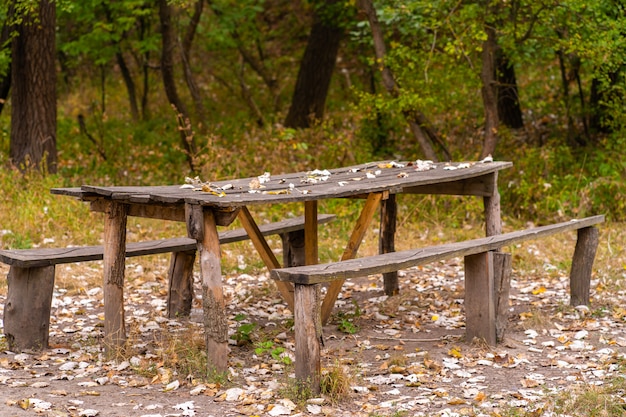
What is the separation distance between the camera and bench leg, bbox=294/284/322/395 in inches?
183

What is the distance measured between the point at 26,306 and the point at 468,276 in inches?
119

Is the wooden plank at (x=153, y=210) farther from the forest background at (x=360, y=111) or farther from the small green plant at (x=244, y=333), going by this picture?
the forest background at (x=360, y=111)

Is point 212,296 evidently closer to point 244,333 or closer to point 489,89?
point 244,333

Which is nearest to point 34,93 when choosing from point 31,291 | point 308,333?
point 31,291

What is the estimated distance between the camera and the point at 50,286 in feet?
18.9

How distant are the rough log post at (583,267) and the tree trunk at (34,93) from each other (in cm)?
678

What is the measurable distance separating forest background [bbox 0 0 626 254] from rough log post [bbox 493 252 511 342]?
401 cm

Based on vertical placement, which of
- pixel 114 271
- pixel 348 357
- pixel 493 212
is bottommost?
pixel 348 357

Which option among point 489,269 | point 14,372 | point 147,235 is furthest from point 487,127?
point 14,372

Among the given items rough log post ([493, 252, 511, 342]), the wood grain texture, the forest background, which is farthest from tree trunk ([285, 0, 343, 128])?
the wood grain texture

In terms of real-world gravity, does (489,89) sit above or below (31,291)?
above

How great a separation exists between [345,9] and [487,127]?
356 cm

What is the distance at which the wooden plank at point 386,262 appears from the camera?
183 inches

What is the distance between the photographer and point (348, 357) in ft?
18.6
